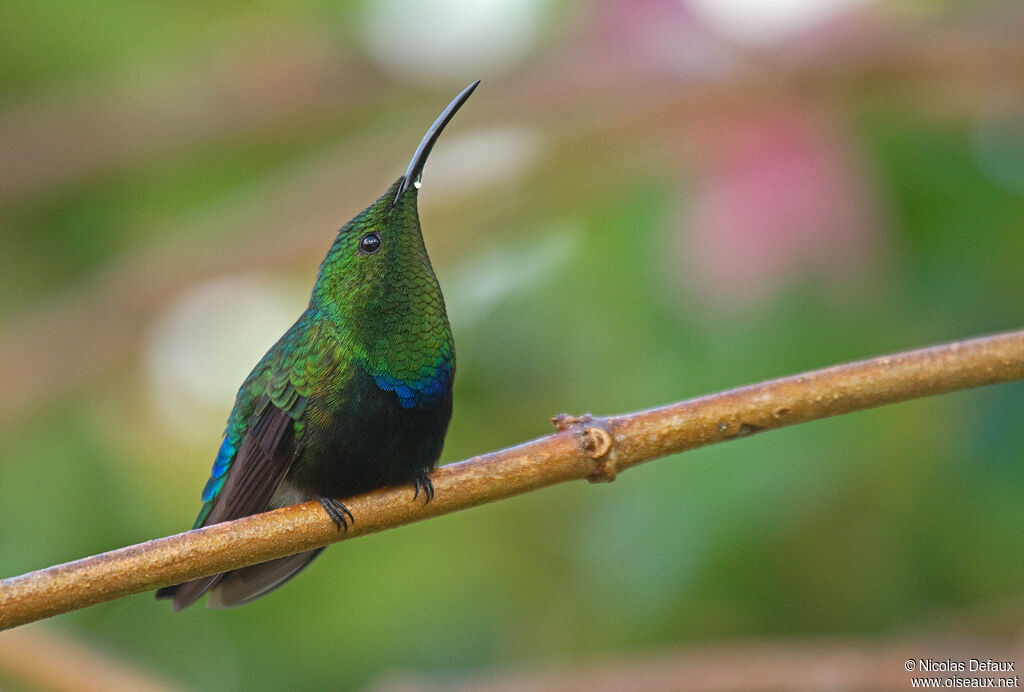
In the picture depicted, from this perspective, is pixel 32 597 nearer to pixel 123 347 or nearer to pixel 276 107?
pixel 123 347

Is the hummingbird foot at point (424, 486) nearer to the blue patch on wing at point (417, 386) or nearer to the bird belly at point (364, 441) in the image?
the bird belly at point (364, 441)

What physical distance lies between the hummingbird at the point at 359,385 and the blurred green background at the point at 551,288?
127 cm

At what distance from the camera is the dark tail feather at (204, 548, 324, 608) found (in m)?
2.32

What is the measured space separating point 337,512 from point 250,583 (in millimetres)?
499

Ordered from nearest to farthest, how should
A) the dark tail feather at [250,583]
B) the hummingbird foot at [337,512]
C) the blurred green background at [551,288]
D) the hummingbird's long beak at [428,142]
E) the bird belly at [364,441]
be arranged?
the hummingbird's long beak at [428,142]
the hummingbird foot at [337,512]
the bird belly at [364,441]
the dark tail feather at [250,583]
the blurred green background at [551,288]

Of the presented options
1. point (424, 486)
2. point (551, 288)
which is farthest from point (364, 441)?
point (551, 288)

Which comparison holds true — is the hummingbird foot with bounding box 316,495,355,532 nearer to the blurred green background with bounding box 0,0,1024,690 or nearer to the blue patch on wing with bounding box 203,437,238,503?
the blue patch on wing with bounding box 203,437,238,503

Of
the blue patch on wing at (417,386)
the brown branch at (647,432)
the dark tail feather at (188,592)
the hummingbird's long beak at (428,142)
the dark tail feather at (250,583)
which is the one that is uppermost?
the hummingbird's long beak at (428,142)

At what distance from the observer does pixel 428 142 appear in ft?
6.27

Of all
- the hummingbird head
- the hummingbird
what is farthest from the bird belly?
the hummingbird head

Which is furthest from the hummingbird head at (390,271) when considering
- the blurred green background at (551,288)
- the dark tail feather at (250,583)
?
the blurred green background at (551,288)

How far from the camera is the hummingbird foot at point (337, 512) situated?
1903 millimetres

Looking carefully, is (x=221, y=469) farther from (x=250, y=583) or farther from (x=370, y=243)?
(x=370, y=243)

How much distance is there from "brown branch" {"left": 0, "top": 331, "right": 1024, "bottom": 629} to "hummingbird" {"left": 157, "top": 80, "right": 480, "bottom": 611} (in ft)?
0.38
